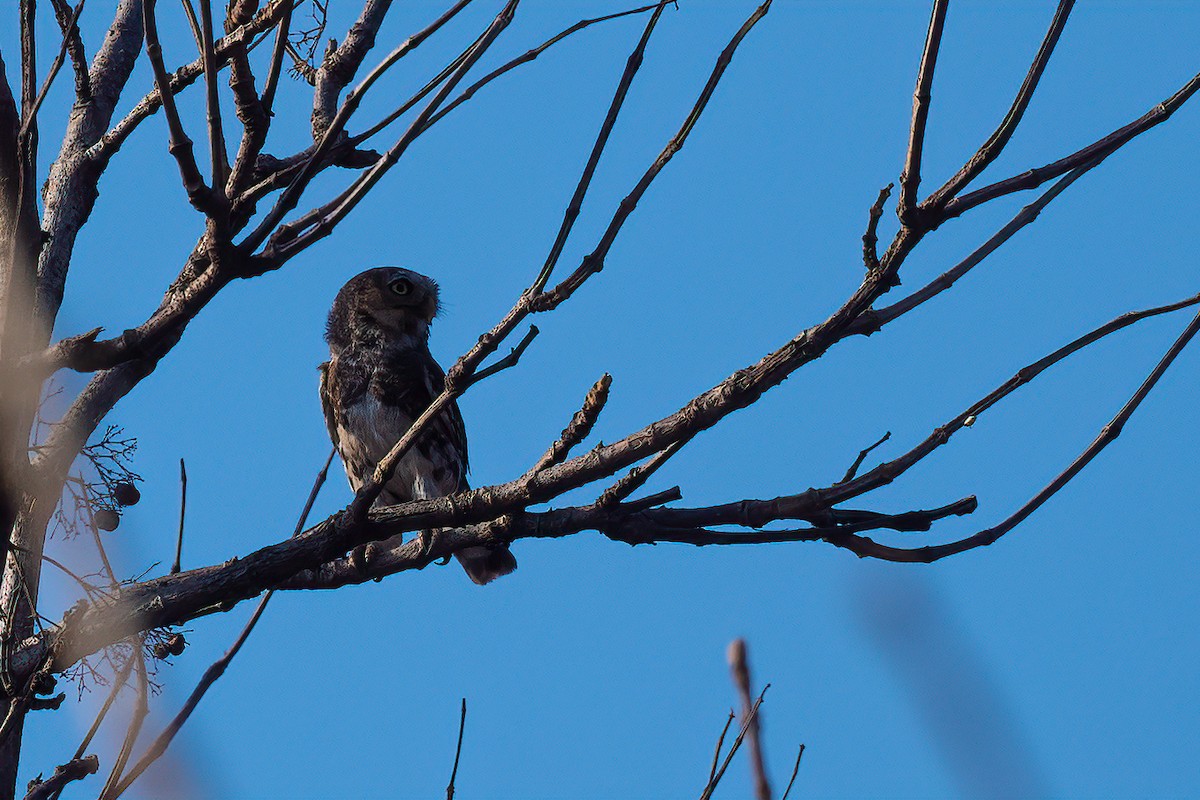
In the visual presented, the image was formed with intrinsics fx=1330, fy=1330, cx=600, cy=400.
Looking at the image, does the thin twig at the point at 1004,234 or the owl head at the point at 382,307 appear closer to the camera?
the thin twig at the point at 1004,234

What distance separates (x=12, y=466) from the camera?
118 inches

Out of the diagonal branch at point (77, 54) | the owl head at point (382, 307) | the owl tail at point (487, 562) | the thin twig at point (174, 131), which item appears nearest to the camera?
the thin twig at point (174, 131)

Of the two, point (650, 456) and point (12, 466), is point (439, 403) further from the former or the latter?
point (12, 466)

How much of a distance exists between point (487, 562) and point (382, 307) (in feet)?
6.27

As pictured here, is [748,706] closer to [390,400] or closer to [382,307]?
[390,400]

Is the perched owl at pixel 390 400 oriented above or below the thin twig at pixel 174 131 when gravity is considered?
above

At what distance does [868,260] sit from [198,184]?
1529mm

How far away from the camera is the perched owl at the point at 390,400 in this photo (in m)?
6.94

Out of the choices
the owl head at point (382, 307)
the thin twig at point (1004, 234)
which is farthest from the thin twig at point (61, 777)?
the owl head at point (382, 307)

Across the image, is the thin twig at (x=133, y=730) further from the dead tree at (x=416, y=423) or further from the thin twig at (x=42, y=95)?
the thin twig at (x=42, y=95)

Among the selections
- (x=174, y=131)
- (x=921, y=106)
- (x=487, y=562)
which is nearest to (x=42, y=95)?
(x=174, y=131)

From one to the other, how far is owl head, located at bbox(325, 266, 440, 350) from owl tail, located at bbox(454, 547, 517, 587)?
1.52 m

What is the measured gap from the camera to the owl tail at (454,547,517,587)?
6535 millimetres

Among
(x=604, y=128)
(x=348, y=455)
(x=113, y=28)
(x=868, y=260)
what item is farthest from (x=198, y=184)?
(x=348, y=455)
